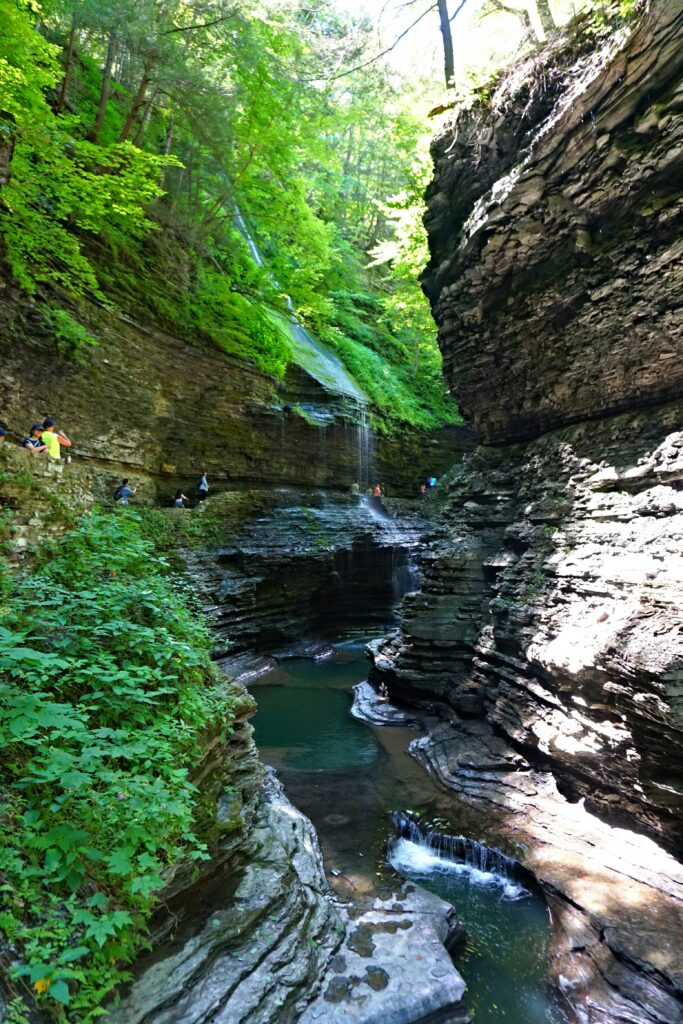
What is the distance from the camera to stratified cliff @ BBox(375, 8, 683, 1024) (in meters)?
6.43

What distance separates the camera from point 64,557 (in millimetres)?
5941

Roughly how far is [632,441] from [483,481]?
439 cm

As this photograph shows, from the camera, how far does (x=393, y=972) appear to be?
4.57m

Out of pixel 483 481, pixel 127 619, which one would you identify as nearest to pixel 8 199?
pixel 127 619

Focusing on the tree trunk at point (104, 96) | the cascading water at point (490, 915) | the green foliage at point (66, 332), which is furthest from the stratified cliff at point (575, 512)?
the green foliage at point (66, 332)

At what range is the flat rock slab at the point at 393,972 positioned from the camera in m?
4.16

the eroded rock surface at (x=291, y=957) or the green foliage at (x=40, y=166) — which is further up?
the green foliage at (x=40, y=166)

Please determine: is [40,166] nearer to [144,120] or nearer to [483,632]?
[144,120]

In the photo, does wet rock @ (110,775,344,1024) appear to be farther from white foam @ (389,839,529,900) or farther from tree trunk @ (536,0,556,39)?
tree trunk @ (536,0,556,39)

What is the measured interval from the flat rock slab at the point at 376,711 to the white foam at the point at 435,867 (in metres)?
4.37

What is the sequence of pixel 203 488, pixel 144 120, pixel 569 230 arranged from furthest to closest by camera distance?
pixel 203 488, pixel 144 120, pixel 569 230

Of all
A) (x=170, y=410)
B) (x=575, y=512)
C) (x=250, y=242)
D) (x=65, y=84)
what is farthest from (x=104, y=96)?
(x=575, y=512)

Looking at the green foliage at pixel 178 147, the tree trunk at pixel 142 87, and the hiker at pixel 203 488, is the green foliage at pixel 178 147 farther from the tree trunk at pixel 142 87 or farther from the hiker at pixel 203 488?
the hiker at pixel 203 488

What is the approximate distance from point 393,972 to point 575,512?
810 centimetres
